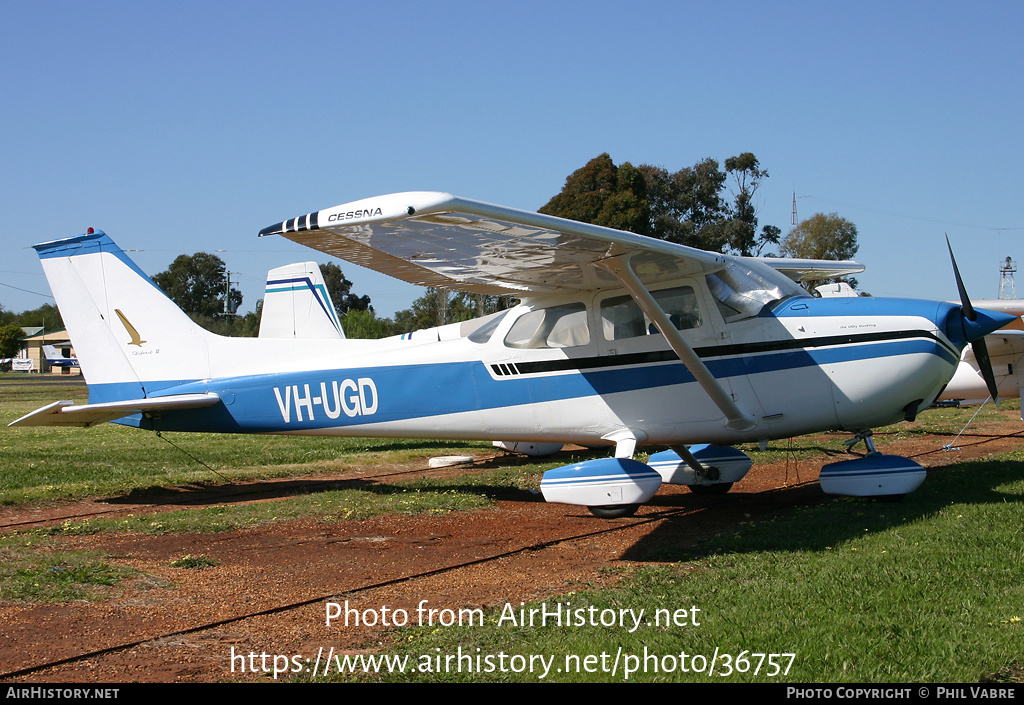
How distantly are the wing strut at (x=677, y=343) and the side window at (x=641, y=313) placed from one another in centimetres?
32

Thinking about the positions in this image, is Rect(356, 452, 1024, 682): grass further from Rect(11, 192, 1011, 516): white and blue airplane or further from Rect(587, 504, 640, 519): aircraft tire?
Rect(11, 192, 1011, 516): white and blue airplane

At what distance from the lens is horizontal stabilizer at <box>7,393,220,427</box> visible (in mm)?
8836

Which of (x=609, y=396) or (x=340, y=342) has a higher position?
(x=340, y=342)

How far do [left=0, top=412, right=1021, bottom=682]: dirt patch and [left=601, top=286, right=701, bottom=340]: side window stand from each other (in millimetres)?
1886

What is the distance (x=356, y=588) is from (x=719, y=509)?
4.29m

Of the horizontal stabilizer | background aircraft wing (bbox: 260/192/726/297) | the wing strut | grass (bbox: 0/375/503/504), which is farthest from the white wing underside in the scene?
grass (bbox: 0/375/503/504)

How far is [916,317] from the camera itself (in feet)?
23.8

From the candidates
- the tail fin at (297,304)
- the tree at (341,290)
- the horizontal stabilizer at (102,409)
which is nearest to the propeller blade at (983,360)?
the horizontal stabilizer at (102,409)

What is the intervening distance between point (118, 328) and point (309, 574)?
5.70 m

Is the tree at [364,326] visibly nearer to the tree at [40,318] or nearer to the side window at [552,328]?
the side window at [552,328]

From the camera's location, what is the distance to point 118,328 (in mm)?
10016

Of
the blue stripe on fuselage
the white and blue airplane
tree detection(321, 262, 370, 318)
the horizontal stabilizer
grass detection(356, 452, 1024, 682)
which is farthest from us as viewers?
tree detection(321, 262, 370, 318)
